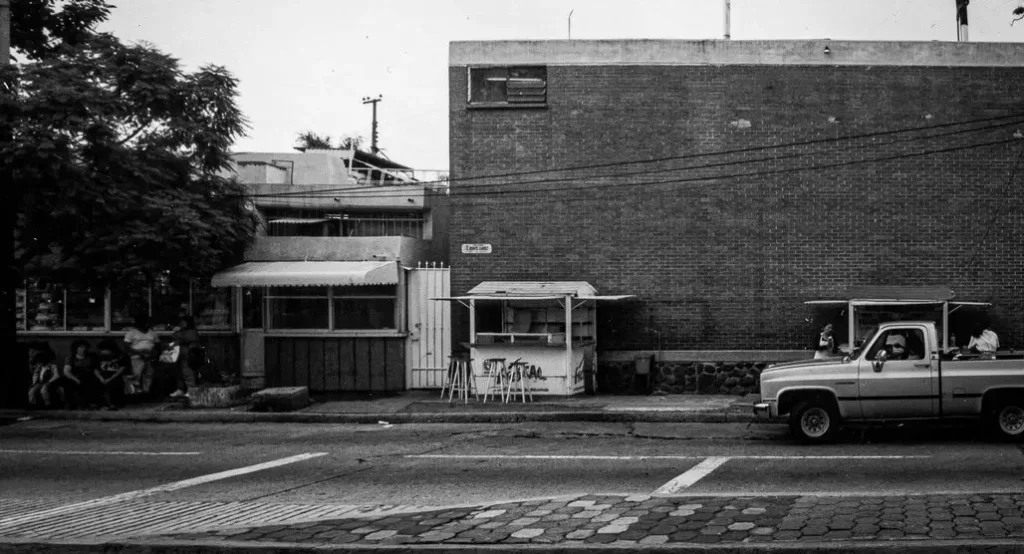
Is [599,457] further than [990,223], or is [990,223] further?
[990,223]

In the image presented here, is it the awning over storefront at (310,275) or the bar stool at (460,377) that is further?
the awning over storefront at (310,275)

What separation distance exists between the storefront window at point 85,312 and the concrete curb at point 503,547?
1618 centimetres

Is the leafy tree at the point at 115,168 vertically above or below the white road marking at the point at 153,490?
above

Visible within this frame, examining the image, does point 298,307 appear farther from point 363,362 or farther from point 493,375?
point 493,375

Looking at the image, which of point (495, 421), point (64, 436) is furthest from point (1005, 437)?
point (64, 436)

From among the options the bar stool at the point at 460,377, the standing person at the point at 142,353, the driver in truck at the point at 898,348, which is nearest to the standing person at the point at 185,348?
the standing person at the point at 142,353

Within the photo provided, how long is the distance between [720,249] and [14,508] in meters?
14.9

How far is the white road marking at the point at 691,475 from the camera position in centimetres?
1034

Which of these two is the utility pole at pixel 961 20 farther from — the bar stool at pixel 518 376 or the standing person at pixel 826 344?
the bar stool at pixel 518 376

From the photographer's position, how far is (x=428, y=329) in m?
22.2

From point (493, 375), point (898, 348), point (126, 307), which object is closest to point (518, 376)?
point (493, 375)

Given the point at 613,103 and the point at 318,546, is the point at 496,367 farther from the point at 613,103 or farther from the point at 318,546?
the point at 318,546

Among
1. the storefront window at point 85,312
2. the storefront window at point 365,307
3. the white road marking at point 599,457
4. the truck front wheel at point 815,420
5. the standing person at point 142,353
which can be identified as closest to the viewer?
the white road marking at point 599,457

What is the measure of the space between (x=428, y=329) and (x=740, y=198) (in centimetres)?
686
